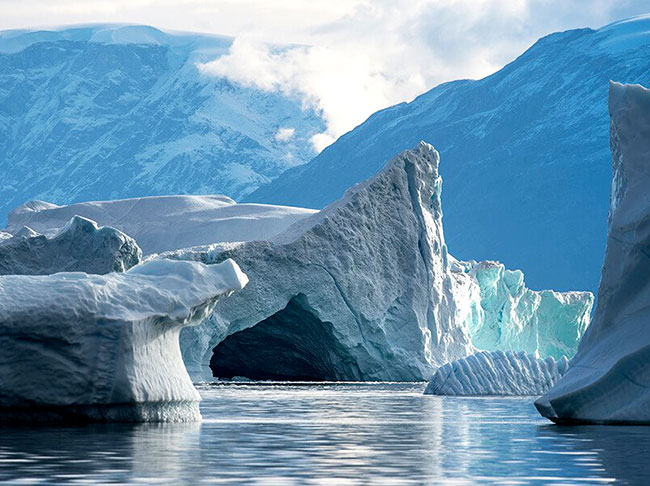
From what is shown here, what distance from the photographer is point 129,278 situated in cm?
1320

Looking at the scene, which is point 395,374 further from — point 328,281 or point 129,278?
point 129,278

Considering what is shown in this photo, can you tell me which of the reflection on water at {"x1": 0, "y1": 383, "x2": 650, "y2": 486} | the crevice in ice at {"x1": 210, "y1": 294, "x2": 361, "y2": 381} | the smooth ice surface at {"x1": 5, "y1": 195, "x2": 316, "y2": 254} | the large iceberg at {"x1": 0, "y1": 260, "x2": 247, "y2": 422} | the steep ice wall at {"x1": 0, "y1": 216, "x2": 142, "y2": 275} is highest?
the smooth ice surface at {"x1": 5, "y1": 195, "x2": 316, "y2": 254}

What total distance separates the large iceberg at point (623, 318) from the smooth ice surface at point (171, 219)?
182 feet

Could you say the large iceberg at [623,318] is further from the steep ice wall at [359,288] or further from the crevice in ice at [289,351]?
the crevice in ice at [289,351]

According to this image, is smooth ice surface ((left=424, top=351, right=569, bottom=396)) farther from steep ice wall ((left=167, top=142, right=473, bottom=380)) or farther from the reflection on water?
the reflection on water

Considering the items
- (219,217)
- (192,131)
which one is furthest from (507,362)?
(192,131)

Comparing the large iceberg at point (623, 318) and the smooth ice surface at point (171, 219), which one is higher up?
the smooth ice surface at point (171, 219)

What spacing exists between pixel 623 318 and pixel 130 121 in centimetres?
15147

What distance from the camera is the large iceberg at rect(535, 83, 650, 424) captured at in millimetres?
12328

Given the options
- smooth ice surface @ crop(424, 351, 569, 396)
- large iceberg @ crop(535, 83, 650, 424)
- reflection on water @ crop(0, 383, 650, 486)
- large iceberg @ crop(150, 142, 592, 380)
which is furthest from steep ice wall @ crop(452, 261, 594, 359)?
reflection on water @ crop(0, 383, 650, 486)

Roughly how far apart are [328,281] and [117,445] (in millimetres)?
22230

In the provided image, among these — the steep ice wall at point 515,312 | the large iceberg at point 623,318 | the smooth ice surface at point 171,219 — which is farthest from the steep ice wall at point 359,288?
the smooth ice surface at point 171,219

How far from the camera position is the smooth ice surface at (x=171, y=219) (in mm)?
72625

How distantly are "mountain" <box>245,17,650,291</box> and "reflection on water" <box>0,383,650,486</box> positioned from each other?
392ft
